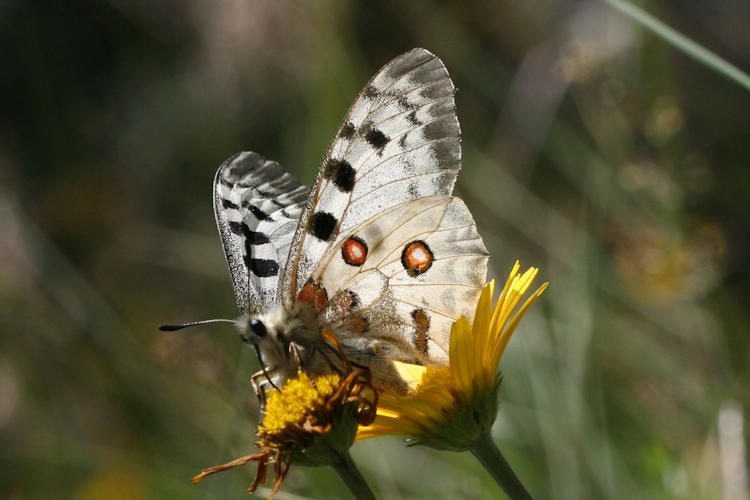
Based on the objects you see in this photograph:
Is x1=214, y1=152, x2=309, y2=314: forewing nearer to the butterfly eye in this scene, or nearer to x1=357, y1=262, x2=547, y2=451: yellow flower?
the butterfly eye

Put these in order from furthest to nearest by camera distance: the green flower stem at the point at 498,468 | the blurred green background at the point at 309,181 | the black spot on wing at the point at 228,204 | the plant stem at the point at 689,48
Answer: the blurred green background at the point at 309,181 < the black spot on wing at the point at 228,204 < the plant stem at the point at 689,48 < the green flower stem at the point at 498,468

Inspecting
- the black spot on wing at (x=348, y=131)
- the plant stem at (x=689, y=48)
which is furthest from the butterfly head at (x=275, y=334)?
the plant stem at (x=689, y=48)

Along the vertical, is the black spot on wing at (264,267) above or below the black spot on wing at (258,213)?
below

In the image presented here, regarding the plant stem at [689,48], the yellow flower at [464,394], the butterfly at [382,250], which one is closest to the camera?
the yellow flower at [464,394]

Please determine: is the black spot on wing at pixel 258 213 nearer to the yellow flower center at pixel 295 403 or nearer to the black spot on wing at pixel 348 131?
the black spot on wing at pixel 348 131

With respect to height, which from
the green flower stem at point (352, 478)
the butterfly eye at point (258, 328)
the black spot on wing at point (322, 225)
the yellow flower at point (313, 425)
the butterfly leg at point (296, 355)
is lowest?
the green flower stem at point (352, 478)

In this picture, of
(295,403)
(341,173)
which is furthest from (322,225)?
(295,403)

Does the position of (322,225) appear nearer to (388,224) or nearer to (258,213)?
(388,224)


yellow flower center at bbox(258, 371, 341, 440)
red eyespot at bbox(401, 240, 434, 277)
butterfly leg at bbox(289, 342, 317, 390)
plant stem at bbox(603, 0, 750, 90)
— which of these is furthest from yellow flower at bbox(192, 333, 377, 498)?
plant stem at bbox(603, 0, 750, 90)

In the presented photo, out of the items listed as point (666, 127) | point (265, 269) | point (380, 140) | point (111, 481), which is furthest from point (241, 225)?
point (111, 481)
